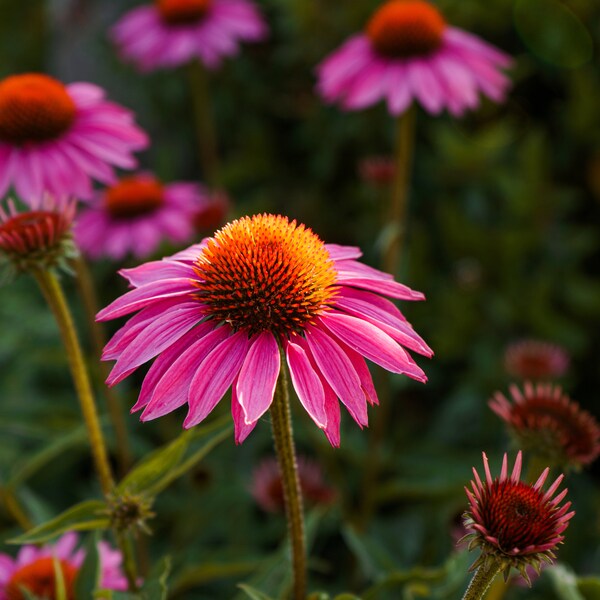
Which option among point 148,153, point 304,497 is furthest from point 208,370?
point 148,153

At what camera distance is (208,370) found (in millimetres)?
674

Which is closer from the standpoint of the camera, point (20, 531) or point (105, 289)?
point (20, 531)

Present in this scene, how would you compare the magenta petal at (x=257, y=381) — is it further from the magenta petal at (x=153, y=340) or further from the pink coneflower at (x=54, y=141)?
the pink coneflower at (x=54, y=141)

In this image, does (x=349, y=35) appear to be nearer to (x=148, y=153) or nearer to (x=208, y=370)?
(x=148, y=153)

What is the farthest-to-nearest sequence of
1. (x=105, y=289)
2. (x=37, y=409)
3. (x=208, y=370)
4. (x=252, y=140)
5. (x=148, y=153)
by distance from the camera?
1. (x=148, y=153)
2. (x=252, y=140)
3. (x=105, y=289)
4. (x=37, y=409)
5. (x=208, y=370)

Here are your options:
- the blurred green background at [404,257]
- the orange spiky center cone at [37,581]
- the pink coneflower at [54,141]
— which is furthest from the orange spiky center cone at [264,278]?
the blurred green background at [404,257]

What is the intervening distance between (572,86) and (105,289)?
156 cm

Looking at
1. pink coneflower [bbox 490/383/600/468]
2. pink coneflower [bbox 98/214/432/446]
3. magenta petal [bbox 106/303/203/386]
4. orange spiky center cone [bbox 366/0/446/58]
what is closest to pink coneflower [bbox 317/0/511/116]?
orange spiky center cone [bbox 366/0/446/58]

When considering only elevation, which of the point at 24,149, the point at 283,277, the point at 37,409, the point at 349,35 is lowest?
the point at 37,409

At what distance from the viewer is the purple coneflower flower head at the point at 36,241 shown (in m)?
0.92

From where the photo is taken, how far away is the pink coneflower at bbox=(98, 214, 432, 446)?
2.18 ft

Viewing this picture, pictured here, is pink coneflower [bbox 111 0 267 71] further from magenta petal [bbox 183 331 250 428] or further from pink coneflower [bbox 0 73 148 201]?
magenta petal [bbox 183 331 250 428]

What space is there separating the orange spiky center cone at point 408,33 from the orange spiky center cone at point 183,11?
2.24 feet

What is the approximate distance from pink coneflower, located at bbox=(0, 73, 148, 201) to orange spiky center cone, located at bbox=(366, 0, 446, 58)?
56cm
